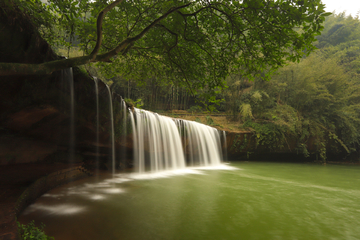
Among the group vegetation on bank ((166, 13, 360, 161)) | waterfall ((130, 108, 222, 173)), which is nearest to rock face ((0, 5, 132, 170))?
waterfall ((130, 108, 222, 173))

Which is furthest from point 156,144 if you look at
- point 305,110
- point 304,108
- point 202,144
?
point 304,108

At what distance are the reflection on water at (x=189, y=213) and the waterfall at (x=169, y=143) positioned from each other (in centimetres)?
325

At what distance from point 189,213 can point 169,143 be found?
7407 millimetres

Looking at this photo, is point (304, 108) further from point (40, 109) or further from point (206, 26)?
point (40, 109)

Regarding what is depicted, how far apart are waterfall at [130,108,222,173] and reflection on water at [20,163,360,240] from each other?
325 centimetres

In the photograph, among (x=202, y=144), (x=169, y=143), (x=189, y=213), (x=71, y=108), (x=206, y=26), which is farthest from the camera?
(x=202, y=144)

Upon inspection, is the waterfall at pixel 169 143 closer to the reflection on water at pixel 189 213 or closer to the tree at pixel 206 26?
the reflection on water at pixel 189 213

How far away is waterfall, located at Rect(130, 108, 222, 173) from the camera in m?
10.0

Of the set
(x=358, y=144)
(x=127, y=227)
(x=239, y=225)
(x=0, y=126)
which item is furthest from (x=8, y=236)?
(x=358, y=144)

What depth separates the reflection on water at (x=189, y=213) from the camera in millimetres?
3633

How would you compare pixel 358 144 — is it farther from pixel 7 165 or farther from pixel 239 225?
pixel 7 165

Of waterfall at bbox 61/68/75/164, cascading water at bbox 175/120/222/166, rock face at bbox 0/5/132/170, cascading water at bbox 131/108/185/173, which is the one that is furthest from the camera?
cascading water at bbox 175/120/222/166

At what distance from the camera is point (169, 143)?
39.1 feet

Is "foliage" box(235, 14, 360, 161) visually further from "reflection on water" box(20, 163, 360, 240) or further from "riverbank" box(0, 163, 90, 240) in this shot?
"riverbank" box(0, 163, 90, 240)
